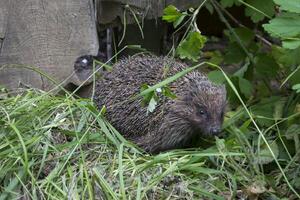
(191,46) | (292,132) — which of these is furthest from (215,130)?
(191,46)

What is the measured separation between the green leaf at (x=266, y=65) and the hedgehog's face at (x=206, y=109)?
1.79ft

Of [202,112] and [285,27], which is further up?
[285,27]

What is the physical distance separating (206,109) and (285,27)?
997mm

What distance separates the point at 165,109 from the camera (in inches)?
200

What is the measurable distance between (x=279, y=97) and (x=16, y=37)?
1777 mm

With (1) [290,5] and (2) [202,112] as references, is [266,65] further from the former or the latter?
(1) [290,5]

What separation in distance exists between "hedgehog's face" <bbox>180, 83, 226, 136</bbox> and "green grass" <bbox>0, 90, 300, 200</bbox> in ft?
0.54

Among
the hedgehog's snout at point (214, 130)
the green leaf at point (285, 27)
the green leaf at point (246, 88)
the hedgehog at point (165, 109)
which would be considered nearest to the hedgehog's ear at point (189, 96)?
the hedgehog at point (165, 109)

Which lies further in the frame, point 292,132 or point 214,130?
point 214,130

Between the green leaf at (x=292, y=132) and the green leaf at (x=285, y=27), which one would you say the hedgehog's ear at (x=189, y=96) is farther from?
the green leaf at (x=285, y=27)

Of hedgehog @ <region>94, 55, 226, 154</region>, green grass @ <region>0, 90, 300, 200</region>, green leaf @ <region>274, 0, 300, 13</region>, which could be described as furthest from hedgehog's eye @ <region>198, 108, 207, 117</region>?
green leaf @ <region>274, 0, 300, 13</region>

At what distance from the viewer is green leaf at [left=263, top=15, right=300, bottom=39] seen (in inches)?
163

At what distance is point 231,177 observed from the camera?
433 centimetres

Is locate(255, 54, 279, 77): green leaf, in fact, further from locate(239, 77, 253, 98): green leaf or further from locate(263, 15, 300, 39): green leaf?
locate(263, 15, 300, 39): green leaf
